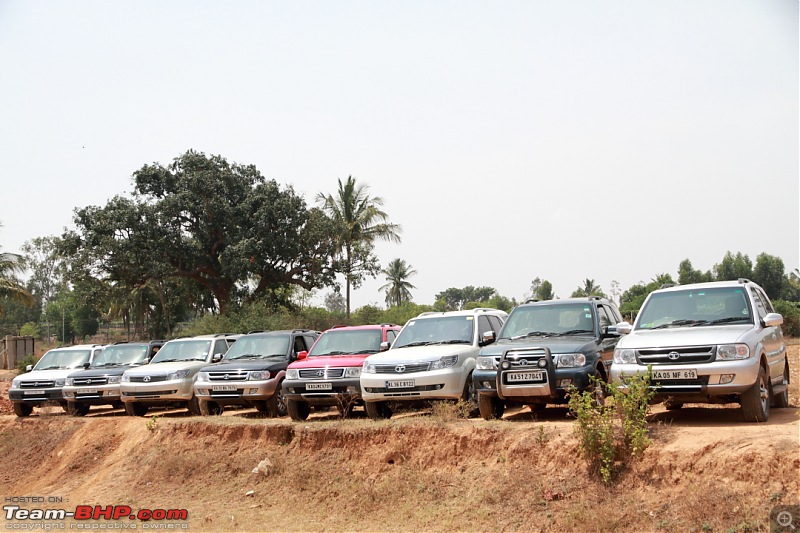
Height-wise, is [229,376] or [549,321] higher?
[549,321]

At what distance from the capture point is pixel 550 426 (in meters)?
10.5

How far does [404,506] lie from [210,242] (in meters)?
26.1

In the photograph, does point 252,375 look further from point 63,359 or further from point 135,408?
point 63,359

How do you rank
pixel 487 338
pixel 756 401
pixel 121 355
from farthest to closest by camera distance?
pixel 121 355, pixel 487 338, pixel 756 401

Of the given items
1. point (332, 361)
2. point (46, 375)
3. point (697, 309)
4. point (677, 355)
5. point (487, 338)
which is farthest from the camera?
point (46, 375)

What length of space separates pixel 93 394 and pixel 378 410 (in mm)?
8997

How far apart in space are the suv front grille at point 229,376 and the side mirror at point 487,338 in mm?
4918

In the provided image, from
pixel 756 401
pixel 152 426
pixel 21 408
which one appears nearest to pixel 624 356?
pixel 756 401

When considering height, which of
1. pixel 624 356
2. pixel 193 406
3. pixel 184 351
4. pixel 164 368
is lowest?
pixel 193 406

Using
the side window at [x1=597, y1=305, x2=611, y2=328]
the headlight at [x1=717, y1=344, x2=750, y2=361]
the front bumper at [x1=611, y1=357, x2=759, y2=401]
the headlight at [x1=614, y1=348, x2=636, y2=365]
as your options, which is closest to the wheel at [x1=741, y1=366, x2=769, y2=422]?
the front bumper at [x1=611, y1=357, x2=759, y2=401]

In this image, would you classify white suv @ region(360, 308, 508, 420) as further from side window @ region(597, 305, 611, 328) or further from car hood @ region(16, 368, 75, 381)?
car hood @ region(16, 368, 75, 381)

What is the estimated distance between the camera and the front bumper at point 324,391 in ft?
43.1

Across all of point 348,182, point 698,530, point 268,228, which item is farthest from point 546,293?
point 698,530

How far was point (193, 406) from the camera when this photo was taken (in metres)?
16.5
